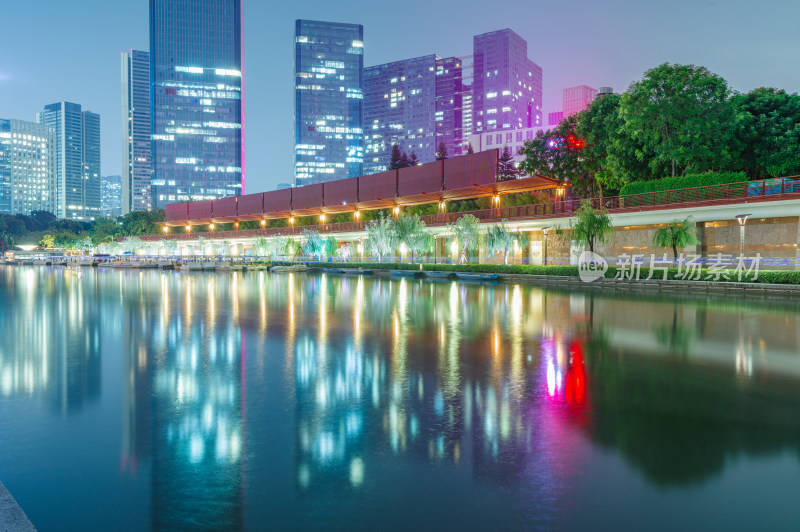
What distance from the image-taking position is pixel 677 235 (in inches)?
1330

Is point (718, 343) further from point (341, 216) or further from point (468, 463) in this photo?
point (341, 216)

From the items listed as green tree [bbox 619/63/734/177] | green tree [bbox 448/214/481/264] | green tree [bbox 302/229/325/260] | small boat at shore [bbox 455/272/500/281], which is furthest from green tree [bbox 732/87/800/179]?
green tree [bbox 302/229/325/260]

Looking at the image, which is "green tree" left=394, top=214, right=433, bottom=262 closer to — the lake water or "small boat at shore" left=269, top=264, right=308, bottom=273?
"small boat at shore" left=269, top=264, right=308, bottom=273

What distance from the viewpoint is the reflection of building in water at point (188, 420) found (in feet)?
14.2

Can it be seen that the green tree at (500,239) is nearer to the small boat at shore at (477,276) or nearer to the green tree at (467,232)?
the green tree at (467,232)

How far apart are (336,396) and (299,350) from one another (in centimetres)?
366

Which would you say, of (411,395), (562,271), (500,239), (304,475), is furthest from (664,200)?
(304,475)

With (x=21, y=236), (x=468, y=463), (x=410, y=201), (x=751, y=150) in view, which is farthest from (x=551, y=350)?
(x=21, y=236)

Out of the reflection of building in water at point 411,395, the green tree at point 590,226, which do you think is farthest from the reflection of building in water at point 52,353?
the green tree at point 590,226

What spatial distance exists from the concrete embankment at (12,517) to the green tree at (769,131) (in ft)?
138

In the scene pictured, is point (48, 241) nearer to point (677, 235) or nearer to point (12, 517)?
point (677, 235)

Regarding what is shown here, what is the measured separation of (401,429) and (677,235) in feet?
110

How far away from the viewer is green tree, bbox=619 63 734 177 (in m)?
35.9

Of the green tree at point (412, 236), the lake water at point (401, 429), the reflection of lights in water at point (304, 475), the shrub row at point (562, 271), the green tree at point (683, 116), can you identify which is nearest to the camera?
the lake water at point (401, 429)
